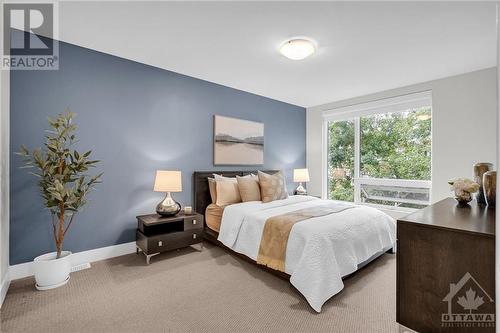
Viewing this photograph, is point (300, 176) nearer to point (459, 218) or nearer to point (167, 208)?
point (167, 208)

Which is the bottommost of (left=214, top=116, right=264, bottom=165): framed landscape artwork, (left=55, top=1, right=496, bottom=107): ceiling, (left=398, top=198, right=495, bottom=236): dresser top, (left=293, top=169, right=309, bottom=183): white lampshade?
(left=398, top=198, right=495, bottom=236): dresser top

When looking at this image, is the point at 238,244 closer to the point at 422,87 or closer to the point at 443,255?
the point at 443,255

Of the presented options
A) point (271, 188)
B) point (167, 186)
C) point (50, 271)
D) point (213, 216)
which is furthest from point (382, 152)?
point (50, 271)

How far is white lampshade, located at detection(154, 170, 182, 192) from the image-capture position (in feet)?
9.64

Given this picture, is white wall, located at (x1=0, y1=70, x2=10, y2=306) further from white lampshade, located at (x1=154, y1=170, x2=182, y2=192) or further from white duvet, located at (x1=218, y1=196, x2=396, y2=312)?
white duvet, located at (x1=218, y1=196, x2=396, y2=312)

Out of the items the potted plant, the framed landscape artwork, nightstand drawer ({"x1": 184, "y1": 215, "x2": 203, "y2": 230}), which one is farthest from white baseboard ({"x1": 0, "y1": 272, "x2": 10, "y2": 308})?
the framed landscape artwork

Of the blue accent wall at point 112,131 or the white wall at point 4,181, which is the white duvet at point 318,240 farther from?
the white wall at point 4,181

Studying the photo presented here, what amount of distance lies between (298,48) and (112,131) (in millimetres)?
2472

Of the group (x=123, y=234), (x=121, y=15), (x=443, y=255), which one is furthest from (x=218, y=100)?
(x=443, y=255)

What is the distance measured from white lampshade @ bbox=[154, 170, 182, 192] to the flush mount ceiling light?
6.71 ft

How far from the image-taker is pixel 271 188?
3.55 meters

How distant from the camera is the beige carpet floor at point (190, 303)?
1723 mm

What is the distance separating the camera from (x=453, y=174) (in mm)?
3459

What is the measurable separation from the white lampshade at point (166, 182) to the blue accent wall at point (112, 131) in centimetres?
33
